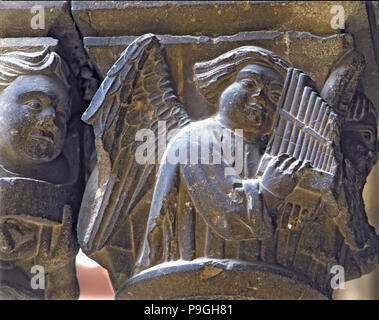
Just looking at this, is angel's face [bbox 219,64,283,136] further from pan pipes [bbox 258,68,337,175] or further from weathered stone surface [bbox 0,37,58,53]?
weathered stone surface [bbox 0,37,58,53]

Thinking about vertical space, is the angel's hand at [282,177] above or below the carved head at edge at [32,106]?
below

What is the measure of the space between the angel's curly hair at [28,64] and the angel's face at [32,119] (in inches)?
1.2

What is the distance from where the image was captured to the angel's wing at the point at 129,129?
12.3 feet

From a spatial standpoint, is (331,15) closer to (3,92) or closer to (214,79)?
(214,79)

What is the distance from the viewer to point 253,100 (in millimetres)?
3680

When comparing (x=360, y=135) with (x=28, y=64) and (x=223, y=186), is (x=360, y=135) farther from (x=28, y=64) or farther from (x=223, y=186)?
(x=28, y=64)

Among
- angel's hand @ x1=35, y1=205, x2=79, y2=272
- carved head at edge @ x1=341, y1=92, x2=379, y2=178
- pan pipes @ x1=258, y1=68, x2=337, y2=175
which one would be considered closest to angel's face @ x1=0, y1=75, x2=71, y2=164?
angel's hand @ x1=35, y1=205, x2=79, y2=272

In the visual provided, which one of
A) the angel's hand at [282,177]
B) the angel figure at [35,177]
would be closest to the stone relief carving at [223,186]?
the angel's hand at [282,177]

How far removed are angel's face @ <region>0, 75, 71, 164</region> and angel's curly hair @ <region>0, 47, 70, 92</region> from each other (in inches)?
1.2

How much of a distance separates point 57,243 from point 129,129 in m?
0.56

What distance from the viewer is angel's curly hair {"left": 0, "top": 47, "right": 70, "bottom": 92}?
3.90 m

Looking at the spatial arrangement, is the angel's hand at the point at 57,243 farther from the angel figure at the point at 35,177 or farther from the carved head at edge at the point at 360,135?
the carved head at edge at the point at 360,135

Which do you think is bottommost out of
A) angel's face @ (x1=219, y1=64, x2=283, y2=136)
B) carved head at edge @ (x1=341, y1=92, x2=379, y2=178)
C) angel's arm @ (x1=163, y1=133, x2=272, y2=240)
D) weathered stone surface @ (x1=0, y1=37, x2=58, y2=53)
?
angel's arm @ (x1=163, y1=133, x2=272, y2=240)
